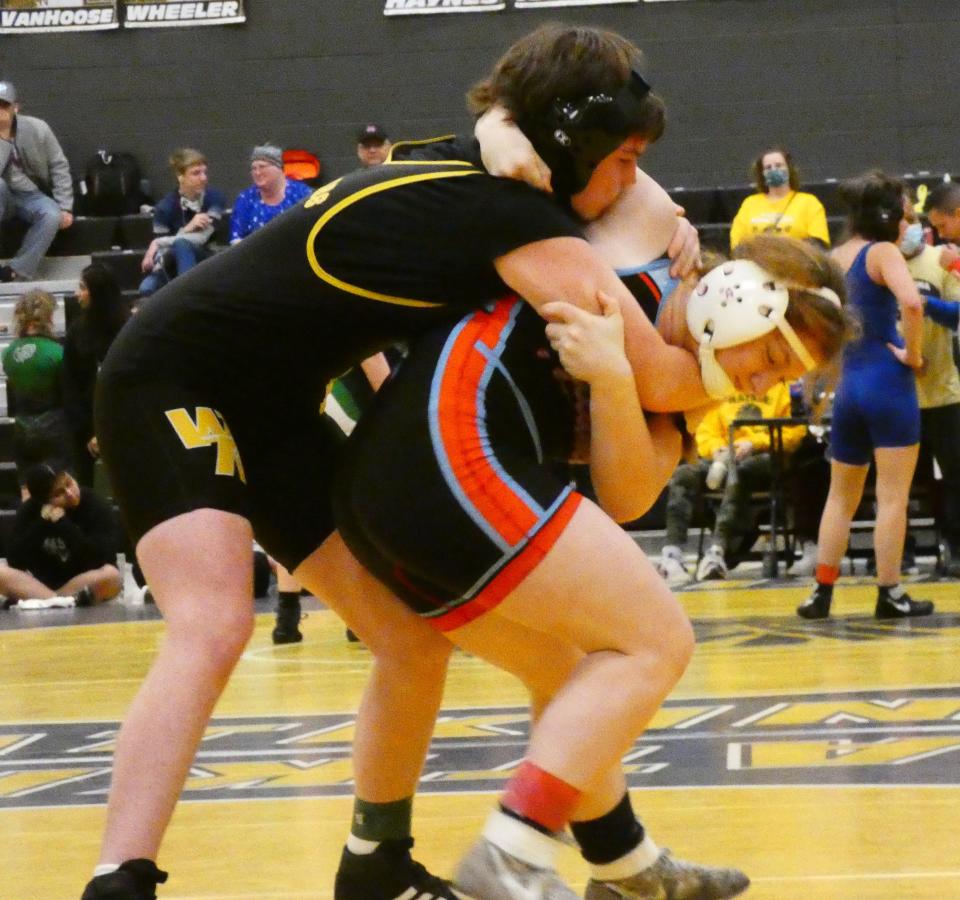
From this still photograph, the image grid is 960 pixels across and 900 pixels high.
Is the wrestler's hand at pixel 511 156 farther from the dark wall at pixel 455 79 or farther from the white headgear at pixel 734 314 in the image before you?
the dark wall at pixel 455 79

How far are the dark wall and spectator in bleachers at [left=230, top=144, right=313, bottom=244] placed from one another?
2.45m

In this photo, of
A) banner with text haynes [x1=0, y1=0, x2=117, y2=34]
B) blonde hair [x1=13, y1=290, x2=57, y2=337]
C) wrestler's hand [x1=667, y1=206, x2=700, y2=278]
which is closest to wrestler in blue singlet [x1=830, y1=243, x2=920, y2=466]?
wrestler's hand [x1=667, y1=206, x2=700, y2=278]

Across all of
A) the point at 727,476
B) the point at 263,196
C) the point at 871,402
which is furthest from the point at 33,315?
the point at 871,402

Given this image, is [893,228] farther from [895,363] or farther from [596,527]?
[596,527]

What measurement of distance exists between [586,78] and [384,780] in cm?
112

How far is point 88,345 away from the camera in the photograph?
9516 millimetres

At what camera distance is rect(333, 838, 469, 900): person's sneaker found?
2.88 meters

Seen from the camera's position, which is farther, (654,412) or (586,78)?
(654,412)

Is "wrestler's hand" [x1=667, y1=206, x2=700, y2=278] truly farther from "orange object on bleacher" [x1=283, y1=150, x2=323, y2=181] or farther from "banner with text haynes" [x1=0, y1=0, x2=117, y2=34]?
"banner with text haynes" [x1=0, y1=0, x2=117, y2=34]

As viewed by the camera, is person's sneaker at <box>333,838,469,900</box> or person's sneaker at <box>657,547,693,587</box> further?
person's sneaker at <box>657,547,693,587</box>

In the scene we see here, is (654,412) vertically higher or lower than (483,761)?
higher

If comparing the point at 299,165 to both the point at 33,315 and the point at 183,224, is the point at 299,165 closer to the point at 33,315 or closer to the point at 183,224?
the point at 183,224

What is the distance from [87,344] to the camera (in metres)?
9.51

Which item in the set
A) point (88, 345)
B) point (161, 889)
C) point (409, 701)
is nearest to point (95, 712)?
point (161, 889)
